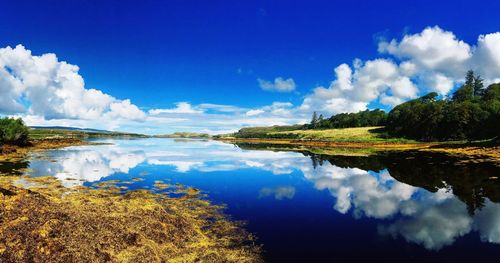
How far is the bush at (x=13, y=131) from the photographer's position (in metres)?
86.4

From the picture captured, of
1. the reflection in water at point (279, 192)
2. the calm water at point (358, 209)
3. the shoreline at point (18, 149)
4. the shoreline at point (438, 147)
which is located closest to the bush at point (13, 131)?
the shoreline at point (18, 149)

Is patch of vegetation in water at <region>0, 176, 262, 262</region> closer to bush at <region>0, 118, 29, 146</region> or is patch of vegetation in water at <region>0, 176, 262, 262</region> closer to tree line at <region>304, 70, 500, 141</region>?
bush at <region>0, 118, 29, 146</region>

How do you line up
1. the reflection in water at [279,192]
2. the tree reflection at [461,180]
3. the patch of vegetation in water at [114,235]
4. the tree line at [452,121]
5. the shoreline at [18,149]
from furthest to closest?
the tree line at [452,121], the shoreline at [18,149], the reflection in water at [279,192], the tree reflection at [461,180], the patch of vegetation in water at [114,235]

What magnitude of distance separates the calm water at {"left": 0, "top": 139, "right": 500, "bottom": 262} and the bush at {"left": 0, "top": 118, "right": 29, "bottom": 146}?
1994 inches

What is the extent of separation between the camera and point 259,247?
1734cm

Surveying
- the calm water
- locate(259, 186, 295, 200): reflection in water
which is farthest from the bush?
locate(259, 186, 295, 200): reflection in water

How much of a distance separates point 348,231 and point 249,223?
625 cm

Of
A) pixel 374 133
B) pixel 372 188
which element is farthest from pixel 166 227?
pixel 374 133

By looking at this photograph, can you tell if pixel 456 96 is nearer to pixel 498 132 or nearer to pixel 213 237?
pixel 498 132

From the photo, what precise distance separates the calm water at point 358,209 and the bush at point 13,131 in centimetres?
5065

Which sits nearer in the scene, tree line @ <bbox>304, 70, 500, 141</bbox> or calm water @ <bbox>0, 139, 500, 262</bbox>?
calm water @ <bbox>0, 139, 500, 262</bbox>

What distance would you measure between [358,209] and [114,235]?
1841 centimetres

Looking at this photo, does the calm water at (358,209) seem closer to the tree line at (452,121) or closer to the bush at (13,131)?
the bush at (13,131)

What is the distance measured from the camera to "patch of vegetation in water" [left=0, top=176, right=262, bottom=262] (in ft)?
46.3
